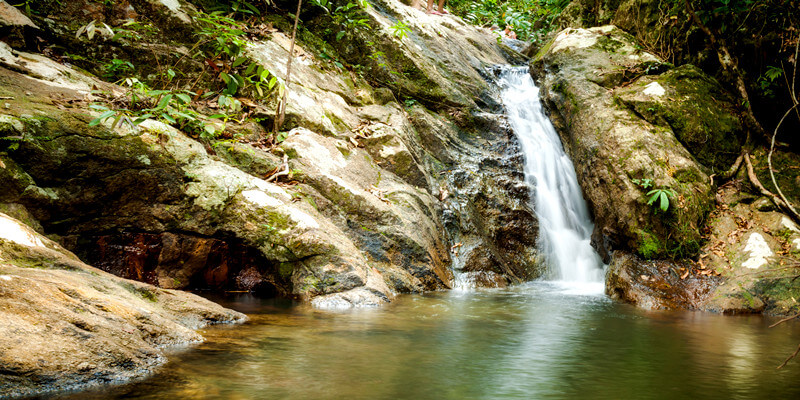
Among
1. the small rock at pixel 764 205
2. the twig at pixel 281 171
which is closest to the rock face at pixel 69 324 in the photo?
the twig at pixel 281 171

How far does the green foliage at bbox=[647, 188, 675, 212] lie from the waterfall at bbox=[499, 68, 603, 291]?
5.49ft

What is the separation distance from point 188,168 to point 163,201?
1.62 feet

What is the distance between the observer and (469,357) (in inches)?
130

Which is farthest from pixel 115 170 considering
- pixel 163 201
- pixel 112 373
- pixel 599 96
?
pixel 599 96

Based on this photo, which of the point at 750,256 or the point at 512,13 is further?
the point at 512,13

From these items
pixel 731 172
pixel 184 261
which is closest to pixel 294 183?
pixel 184 261

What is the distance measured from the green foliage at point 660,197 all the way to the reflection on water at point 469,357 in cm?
191

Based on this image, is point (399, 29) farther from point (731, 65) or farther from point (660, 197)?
point (731, 65)

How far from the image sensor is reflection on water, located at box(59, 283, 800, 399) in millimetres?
2553

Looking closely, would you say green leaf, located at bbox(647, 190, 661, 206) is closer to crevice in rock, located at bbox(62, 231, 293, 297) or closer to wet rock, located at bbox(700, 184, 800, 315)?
wet rock, located at bbox(700, 184, 800, 315)

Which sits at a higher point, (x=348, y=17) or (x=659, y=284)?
(x=348, y=17)

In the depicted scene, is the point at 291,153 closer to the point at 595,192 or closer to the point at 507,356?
the point at 507,356

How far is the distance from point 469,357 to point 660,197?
4949mm

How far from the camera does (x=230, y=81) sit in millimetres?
4785
